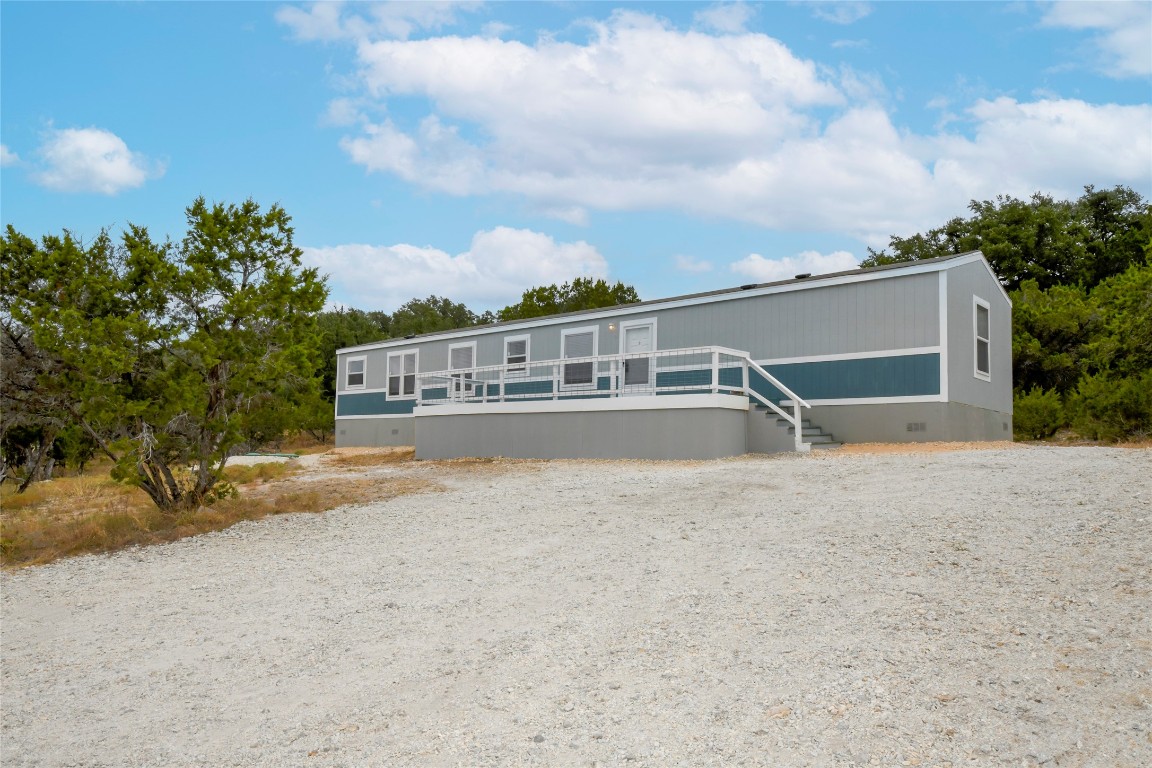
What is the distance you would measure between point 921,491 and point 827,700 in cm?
519

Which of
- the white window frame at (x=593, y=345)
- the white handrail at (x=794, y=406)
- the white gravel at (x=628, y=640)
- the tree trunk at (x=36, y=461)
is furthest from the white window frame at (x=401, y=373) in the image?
the white gravel at (x=628, y=640)

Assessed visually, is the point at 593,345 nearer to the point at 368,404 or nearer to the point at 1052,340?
the point at 368,404

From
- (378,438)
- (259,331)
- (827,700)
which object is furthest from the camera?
(378,438)

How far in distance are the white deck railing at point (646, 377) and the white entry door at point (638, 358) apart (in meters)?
0.02

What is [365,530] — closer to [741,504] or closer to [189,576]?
[189,576]

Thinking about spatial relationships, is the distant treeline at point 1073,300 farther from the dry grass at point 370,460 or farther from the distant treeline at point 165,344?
the distant treeline at point 165,344

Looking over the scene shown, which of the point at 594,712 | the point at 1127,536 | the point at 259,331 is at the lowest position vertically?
the point at 594,712

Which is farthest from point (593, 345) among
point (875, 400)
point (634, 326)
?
point (875, 400)

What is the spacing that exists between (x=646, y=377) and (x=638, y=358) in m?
0.42

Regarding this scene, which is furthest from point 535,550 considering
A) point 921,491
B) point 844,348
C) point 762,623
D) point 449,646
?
point 844,348

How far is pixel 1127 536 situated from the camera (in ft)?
20.3

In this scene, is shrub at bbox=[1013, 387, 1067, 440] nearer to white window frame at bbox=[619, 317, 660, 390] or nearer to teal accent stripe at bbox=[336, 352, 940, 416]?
teal accent stripe at bbox=[336, 352, 940, 416]

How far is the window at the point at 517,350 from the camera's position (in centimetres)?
1962

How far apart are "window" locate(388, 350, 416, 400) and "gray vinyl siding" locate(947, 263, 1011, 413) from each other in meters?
13.8
